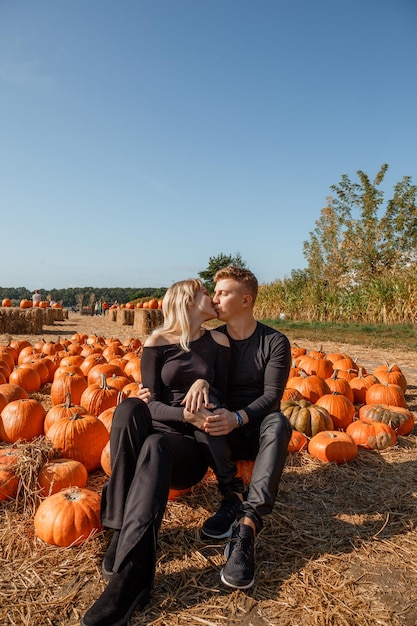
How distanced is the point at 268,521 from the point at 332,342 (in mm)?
9367

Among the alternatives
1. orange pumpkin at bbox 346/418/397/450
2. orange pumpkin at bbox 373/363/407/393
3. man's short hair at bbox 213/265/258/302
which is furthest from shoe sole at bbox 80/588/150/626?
orange pumpkin at bbox 373/363/407/393

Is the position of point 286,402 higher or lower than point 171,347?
lower

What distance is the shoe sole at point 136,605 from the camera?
5.54ft

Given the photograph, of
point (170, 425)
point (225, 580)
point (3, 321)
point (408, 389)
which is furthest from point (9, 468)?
point (3, 321)

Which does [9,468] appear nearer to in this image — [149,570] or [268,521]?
[149,570]

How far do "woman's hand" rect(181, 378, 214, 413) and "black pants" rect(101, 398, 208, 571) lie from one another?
0.19m

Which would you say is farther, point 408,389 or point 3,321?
point 3,321

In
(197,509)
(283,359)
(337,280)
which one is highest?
(337,280)

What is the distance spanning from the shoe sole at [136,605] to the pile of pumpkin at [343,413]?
Result: 1.88 m

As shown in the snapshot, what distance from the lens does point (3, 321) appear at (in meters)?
13.7

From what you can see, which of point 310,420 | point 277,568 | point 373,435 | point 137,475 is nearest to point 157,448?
point 137,475

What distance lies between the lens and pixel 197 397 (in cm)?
229

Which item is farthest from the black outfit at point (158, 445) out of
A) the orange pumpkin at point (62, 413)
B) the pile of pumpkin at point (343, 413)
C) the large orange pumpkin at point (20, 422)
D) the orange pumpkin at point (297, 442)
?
the large orange pumpkin at point (20, 422)

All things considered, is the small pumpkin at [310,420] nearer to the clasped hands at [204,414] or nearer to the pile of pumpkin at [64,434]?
the pile of pumpkin at [64,434]
